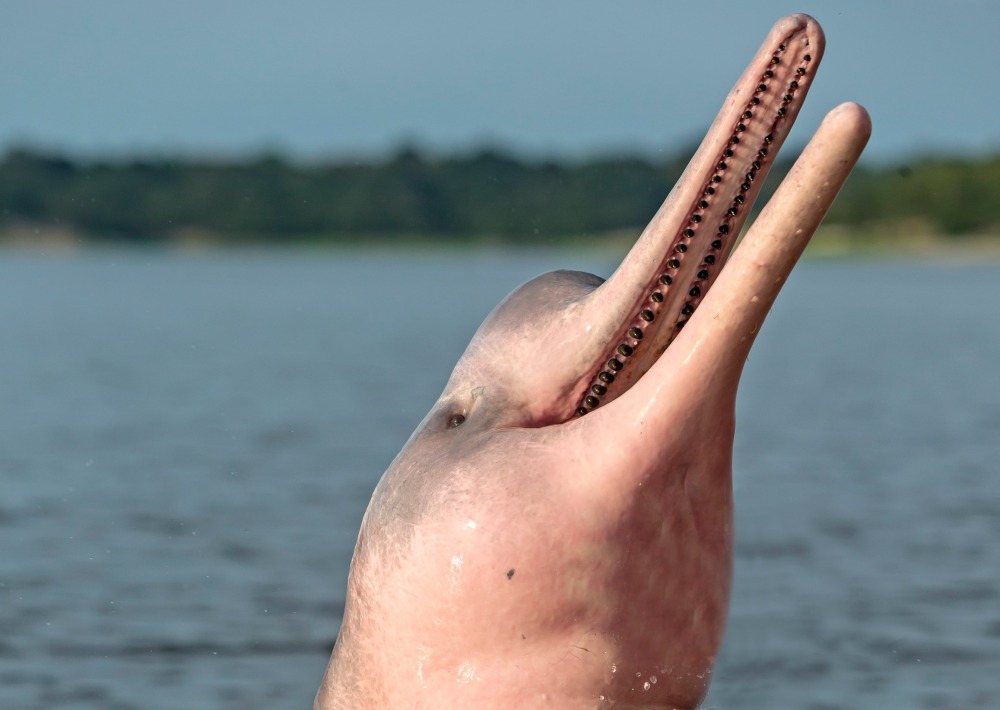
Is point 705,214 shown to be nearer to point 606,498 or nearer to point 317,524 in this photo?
point 606,498

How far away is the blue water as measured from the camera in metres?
10.1

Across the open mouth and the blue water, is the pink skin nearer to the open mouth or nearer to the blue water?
the open mouth

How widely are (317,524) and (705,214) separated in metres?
11.3

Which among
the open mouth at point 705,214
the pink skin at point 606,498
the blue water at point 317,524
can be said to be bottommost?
the pink skin at point 606,498

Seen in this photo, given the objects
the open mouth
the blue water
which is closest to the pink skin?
the open mouth

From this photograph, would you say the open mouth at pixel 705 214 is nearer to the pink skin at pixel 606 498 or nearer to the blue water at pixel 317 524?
the pink skin at pixel 606 498

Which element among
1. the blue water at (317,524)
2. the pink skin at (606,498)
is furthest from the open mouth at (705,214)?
the blue water at (317,524)

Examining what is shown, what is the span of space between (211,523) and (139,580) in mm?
2833

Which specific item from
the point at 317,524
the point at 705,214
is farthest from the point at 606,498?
the point at 317,524

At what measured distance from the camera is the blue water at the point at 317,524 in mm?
10125

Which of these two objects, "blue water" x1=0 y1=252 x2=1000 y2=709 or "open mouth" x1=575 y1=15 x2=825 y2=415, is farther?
"blue water" x1=0 y1=252 x2=1000 y2=709

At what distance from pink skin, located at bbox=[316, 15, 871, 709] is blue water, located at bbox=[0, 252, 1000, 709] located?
4.75 m

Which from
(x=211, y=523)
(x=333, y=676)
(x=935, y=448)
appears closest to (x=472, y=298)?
(x=935, y=448)

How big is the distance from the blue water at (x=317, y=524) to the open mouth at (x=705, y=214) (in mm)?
5011
